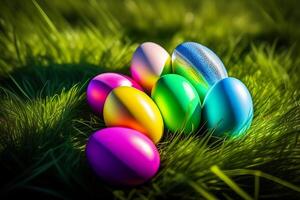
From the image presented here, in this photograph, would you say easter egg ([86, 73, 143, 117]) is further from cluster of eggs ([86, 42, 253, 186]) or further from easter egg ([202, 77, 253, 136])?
easter egg ([202, 77, 253, 136])

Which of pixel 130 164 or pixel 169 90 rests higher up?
pixel 169 90

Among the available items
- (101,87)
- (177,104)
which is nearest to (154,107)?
(177,104)

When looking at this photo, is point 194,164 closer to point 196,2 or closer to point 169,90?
point 169,90

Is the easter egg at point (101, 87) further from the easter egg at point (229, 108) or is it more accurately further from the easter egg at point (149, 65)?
the easter egg at point (229, 108)

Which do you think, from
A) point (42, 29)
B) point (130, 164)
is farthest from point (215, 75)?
point (42, 29)

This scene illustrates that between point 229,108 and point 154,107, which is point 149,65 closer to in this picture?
point 154,107

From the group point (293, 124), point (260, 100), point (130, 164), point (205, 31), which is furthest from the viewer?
point (205, 31)

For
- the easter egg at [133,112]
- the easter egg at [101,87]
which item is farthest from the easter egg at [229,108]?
the easter egg at [101,87]

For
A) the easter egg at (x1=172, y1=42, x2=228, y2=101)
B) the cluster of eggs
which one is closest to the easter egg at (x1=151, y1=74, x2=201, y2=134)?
the cluster of eggs
